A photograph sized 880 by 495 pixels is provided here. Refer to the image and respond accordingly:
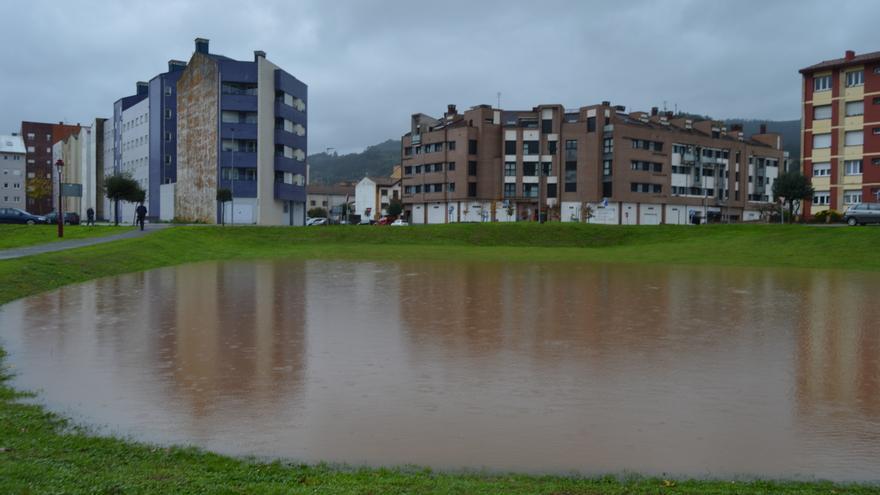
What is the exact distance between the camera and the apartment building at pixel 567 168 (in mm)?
107438

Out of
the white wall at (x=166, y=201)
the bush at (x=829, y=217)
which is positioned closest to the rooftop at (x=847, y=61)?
the bush at (x=829, y=217)

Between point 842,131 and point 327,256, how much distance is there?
202 feet

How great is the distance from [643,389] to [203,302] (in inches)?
590

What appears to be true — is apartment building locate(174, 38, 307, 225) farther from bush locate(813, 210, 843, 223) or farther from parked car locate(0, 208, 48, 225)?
bush locate(813, 210, 843, 223)

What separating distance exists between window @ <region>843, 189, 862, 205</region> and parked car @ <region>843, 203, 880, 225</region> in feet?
61.7

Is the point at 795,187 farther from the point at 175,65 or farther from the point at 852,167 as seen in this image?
the point at 175,65

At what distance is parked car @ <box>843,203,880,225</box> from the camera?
5994 cm

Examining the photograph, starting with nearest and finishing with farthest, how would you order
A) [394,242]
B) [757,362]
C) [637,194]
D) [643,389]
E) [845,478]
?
[845,478]
[643,389]
[757,362]
[394,242]
[637,194]

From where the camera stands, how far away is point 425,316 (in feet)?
63.5

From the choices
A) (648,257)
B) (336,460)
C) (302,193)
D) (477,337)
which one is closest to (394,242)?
(648,257)

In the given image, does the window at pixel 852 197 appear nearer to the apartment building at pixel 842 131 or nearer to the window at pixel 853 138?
the apartment building at pixel 842 131

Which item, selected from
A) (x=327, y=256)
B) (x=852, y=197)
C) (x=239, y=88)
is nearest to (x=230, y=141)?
(x=239, y=88)

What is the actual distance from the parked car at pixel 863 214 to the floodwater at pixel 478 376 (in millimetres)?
41982

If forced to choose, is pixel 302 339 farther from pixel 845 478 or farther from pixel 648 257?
pixel 648 257
